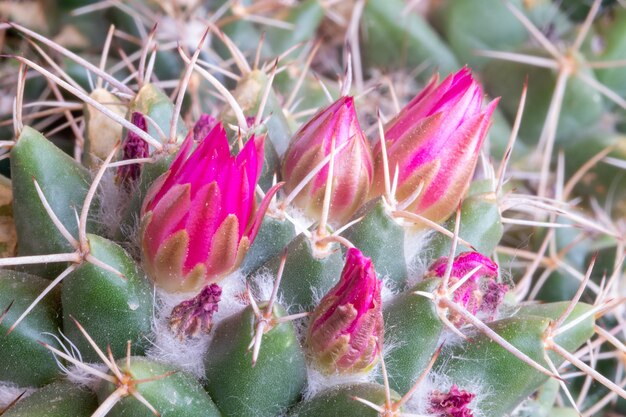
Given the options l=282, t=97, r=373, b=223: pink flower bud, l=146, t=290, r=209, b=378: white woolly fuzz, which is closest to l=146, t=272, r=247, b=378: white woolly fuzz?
l=146, t=290, r=209, b=378: white woolly fuzz

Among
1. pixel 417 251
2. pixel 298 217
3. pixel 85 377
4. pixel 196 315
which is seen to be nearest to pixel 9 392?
pixel 85 377

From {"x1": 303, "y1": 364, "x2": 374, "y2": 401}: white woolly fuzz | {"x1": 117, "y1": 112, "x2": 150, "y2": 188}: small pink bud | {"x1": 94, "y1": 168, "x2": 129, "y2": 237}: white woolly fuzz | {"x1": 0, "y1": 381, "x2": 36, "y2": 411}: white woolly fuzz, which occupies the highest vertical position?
{"x1": 117, "y1": 112, "x2": 150, "y2": 188}: small pink bud

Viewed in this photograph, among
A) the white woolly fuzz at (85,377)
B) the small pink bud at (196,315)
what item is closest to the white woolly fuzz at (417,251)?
the small pink bud at (196,315)

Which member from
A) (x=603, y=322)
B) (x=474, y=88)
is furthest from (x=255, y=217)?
(x=603, y=322)

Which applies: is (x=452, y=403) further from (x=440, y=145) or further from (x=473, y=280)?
(x=440, y=145)

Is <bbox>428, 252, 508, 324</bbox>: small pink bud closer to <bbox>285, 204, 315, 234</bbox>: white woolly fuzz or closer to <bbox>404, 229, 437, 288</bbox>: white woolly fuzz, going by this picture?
<bbox>404, 229, 437, 288</bbox>: white woolly fuzz

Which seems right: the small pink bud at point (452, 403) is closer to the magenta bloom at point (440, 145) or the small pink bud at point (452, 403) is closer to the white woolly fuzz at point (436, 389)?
the white woolly fuzz at point (436, 389)
